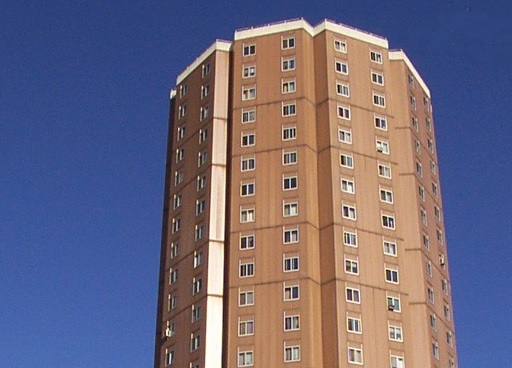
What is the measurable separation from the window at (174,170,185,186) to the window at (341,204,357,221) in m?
16.5

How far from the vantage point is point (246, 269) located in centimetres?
8006

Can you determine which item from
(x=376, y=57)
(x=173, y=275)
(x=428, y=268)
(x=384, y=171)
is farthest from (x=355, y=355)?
(x=376, y=57)

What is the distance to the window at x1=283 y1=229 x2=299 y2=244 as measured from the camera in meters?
79.9

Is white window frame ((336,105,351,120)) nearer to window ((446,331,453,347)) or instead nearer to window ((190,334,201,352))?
window ((446,331,453,347))

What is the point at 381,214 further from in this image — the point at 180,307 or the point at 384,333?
the point at 180,307

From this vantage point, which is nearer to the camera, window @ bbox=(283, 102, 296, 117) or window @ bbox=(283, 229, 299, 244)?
window @ bbox=(283, 229, 299, 244)

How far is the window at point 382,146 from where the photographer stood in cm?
8569

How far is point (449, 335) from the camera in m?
86.1

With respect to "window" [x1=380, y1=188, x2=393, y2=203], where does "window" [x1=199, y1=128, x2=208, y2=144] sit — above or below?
above

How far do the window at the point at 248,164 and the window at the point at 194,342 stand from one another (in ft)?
49.9

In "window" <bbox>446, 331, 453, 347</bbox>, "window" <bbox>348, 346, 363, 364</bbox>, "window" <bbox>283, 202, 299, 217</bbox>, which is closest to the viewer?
"window" <bbox>348, 346, 363, 364</bbox>

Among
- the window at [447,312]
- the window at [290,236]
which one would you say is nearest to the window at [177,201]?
the window at [290,236]

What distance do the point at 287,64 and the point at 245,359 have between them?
27.7m

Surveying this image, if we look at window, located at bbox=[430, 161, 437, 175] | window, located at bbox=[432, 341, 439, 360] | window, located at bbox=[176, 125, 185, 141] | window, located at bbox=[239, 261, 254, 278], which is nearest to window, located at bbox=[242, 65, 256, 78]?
window, located at bbox=[176, 125, 185, 141]
